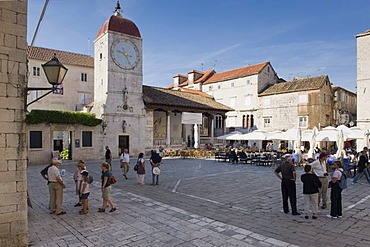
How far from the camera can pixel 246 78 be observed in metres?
36.0

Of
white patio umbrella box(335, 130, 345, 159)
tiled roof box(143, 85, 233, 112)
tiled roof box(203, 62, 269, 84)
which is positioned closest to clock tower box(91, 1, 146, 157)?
tiled roof box(143, 85, 233, 112)

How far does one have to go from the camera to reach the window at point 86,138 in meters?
22.2

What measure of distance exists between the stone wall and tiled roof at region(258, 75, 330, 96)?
30724 millimetres

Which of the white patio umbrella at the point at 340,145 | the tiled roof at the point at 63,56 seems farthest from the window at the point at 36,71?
the white patio umbrella at the point at 340,145

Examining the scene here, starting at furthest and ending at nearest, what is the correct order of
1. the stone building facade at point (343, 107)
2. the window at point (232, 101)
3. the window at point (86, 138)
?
the window at point (232, 101) → the stone building facade at point (343, 107) → the window at point (86, 138)

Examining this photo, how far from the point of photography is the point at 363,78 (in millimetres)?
24578

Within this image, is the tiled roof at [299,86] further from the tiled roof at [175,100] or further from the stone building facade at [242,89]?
the tiled roof at [175,100]

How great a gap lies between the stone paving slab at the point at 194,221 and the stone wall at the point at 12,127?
27.1 inches

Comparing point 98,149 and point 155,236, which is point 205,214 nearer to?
point 155,236

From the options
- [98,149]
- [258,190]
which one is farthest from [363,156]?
[98,149]

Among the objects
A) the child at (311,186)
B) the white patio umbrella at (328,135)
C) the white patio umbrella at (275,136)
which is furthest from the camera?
the white patio umbrella at (275,136)

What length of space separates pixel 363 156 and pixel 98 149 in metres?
19.0

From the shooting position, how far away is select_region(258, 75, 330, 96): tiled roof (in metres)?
30.5

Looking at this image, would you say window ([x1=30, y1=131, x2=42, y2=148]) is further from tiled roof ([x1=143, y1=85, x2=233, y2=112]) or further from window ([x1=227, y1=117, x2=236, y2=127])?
window ([x1=227, y1=117, x2=236, y2=127])
